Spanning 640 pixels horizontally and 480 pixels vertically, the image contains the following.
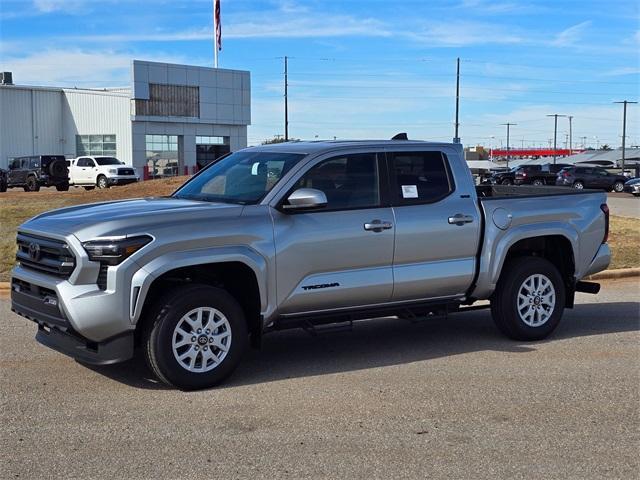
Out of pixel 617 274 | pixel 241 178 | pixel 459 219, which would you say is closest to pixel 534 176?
pixel 617 274

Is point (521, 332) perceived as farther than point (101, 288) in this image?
Yes

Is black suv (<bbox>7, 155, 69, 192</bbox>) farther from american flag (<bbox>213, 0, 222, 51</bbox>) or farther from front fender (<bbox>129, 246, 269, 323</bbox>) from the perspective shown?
front fender (<bbox>129, 246, 269, 323</bbox>)

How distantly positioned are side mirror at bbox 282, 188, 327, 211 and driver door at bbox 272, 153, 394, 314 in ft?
0.39

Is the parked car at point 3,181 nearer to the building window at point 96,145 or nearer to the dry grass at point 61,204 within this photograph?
the dry grass at point 61,204

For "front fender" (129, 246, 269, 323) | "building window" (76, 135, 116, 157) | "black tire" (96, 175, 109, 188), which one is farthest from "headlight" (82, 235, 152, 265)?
"building window" (76, 135, 116, 157)

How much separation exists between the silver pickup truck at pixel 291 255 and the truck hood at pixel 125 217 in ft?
0.05

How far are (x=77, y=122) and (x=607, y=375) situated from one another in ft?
203

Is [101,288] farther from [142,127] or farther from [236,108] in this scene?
[236,108]

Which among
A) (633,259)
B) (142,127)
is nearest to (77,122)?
(142,127)

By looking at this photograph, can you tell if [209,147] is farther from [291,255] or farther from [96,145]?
[291,255]

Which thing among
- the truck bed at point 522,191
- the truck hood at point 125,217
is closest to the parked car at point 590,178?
the truck bed at point 522,191

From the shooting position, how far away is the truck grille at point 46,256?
6031mm

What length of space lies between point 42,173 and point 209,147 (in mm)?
25519

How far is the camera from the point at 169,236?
609 centimetres
